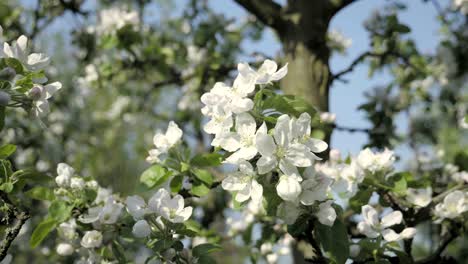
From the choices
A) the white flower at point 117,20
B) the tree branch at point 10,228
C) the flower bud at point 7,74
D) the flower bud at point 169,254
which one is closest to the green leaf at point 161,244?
the flower bud at point 169,254

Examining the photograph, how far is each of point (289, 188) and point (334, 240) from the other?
30cm

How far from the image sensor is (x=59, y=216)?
174 cm

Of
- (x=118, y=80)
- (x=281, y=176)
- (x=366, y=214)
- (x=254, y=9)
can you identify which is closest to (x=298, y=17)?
(x=254, y=9)

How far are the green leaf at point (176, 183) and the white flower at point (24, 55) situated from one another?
0.57m

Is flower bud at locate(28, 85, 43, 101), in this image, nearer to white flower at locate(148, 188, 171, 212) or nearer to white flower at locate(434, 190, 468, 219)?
white flower at locate(148, 188, 171, 212)

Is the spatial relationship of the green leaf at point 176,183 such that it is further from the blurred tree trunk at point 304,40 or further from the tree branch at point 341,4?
the tree branch at point 341,4

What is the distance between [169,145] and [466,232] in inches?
50.1

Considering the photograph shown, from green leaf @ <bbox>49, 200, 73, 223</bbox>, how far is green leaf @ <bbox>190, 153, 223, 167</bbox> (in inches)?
17.5

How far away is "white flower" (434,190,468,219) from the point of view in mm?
1962

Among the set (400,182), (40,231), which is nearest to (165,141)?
A: (40,231)

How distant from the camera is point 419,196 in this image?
2.09m

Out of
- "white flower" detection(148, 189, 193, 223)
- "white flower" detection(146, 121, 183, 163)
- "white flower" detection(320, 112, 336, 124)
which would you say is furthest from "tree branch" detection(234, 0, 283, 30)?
"white flower" detection(148, 189, 193, 223)

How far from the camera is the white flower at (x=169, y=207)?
65.6 inches

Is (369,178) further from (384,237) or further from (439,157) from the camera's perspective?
A: (439,157)
